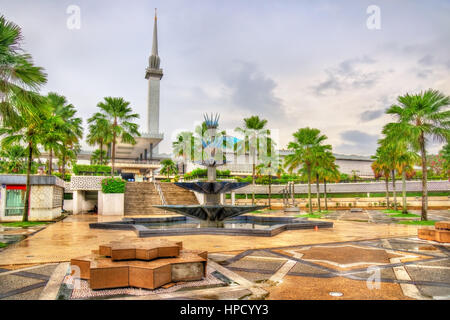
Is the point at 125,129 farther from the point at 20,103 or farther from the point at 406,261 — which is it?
the point at 406,261

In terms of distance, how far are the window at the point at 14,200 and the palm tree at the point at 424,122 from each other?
81.0ft

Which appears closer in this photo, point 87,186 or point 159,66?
point 87,186

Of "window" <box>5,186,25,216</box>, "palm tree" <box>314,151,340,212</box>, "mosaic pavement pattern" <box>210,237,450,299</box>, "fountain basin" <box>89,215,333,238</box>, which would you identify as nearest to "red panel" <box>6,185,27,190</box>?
"window" <box>5,186,25,216</box>

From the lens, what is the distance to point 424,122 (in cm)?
1839

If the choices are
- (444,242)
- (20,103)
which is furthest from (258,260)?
(20,103)

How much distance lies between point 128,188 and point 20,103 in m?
22.0

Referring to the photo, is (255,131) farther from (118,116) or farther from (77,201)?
(77,201)

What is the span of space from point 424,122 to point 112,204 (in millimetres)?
23040

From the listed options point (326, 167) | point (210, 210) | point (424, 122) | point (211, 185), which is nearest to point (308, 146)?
point (326, 167)

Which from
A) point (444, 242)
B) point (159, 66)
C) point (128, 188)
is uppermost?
point (159, 66)

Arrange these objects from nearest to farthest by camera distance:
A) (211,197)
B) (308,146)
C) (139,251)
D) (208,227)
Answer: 1. (139,251)
2. (208,227)
3. (211,197)
4. (308,146)

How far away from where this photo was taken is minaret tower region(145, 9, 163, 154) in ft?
242

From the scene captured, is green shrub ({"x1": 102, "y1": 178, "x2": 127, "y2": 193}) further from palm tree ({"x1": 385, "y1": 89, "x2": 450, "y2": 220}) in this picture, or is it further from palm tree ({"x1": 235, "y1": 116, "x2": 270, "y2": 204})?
palm tree ({"x1": 385, "y1": 89, "x2": 450, "y2": 220})

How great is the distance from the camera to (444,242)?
1045cm
